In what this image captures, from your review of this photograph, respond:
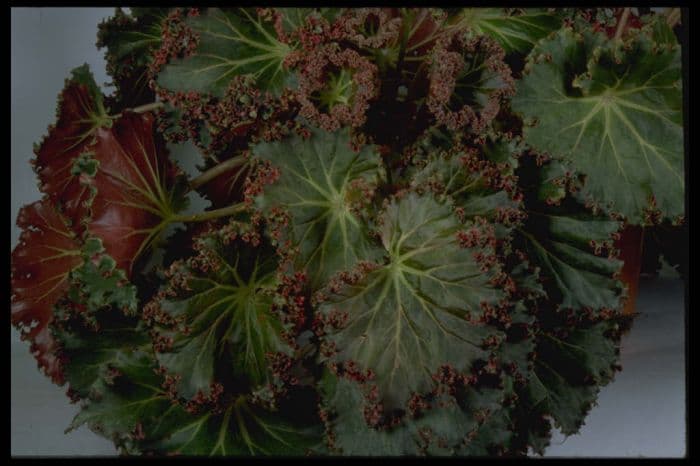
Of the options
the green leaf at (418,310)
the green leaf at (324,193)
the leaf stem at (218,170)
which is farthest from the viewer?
the leaf stem at (218,170)

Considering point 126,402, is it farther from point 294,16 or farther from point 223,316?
point 294,16

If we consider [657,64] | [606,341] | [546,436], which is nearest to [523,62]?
[657,64]

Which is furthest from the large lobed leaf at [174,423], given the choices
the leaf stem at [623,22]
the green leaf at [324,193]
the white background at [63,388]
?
the leaf stem at [623,22]

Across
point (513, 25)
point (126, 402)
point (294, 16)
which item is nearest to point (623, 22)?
point (513, 25)

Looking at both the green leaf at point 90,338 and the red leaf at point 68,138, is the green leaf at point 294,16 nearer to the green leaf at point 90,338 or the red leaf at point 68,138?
the red leaf at point 68,138

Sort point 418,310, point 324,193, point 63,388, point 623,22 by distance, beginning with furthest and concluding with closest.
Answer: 1. point 63,388
2. point 623,22
3. point 324,193
4. point 418,310

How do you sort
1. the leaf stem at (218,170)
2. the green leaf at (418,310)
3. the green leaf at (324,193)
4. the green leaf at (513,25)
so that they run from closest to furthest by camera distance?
the green leaf at (418,310) → the green leaf at (324,193) → the green leaf at (513,25) → the leaf stem at (218,170)
